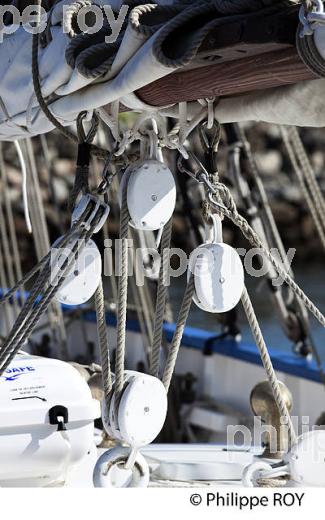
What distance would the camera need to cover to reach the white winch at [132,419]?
2689mm

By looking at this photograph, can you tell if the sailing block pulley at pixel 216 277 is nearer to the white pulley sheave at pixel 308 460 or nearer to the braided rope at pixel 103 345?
the braided rope at pixel 103 345

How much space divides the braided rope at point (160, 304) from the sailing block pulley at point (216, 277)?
0.17m

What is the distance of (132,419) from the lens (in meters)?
2.69

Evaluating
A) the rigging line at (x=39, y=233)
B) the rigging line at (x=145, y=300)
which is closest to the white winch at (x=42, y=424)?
the rigging line at (x=145, y=300)

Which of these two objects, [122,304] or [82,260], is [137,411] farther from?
[82,260]

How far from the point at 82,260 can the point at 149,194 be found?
0.23 metres

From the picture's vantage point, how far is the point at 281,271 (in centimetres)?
267

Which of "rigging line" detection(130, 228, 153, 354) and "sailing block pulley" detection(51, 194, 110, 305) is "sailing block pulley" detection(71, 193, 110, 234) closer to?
"sailing block pulley" detection(51, 194, 110, 305)

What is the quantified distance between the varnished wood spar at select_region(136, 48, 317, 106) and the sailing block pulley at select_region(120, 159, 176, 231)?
18cm

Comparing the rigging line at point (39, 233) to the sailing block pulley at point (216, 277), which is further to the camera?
the rigging line at point (39, 233)

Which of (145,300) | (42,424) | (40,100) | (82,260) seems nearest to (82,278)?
(82,260)

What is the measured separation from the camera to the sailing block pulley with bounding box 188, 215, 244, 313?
267 cm

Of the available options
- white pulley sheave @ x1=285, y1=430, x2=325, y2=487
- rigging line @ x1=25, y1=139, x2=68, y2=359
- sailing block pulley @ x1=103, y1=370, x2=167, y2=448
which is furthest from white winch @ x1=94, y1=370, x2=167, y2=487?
rigging line @ x1=25, y1=139, x2=68, y2=359

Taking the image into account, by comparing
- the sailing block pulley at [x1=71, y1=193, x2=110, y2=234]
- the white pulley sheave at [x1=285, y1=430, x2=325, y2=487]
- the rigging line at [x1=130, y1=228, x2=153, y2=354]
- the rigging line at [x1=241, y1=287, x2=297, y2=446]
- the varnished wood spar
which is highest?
the rigging line at [x1=130, y1=228, x2=153, y2=354]
